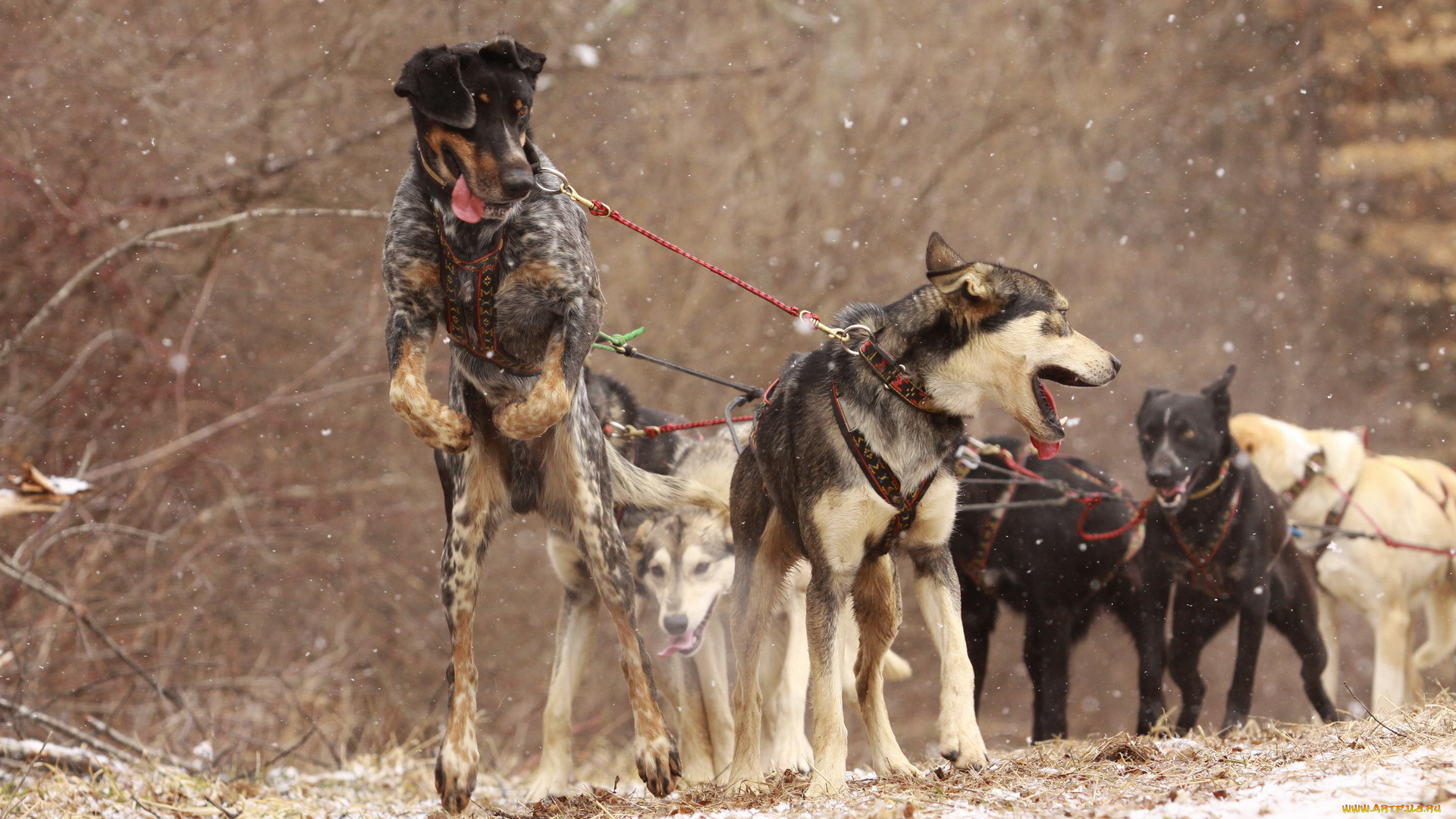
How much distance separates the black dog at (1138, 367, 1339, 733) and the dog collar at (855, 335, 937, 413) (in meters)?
3.07

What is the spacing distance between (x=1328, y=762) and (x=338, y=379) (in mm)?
8174

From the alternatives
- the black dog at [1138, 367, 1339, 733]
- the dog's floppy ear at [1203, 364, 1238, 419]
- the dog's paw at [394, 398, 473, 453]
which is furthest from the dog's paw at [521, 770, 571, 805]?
the dog's floppy ear at [1203, 364, 1238, 419]

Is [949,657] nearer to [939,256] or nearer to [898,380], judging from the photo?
[898,380]

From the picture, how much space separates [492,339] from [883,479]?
131cm

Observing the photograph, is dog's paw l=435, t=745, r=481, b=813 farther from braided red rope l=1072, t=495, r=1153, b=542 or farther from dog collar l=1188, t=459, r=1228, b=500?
dog collar l=1188, t=459, r=1228, b=500

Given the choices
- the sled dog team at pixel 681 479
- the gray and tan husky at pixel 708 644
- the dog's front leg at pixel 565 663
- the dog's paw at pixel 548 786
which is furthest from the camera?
the gray and tan husky at pixel 708 644

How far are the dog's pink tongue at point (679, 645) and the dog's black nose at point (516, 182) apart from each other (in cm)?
250

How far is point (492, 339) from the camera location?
12.2ft

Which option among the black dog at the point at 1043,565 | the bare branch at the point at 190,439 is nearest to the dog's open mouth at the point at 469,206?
the black dog at the point at 1043,565

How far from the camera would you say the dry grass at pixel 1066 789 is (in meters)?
3.01

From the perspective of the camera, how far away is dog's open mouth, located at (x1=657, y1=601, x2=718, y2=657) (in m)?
5.20

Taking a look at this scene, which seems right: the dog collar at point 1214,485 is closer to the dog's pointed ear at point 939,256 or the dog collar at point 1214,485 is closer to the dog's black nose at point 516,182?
the dog's pointed ear at point 939,256

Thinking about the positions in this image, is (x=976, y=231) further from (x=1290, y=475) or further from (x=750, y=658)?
(x=750, y=658)

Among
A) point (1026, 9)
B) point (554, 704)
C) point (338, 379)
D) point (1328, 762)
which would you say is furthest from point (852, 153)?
point (1328, 762)
